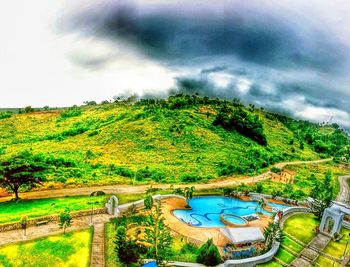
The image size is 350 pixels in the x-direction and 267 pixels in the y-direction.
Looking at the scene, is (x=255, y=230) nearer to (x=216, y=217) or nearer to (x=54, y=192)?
(x=216, y=217)

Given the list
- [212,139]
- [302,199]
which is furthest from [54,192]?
[212,139]

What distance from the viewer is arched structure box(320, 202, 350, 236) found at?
23891 mm

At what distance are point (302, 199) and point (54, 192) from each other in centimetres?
3275

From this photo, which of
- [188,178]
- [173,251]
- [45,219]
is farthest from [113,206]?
[188,178]

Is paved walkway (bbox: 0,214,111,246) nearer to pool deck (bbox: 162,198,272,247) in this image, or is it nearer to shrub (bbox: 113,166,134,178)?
pool deck (bbox: 162,198,272,247)

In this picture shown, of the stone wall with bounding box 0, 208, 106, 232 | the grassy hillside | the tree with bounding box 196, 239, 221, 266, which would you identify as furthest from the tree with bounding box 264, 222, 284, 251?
the grassy hillside

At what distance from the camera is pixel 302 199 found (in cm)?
3919

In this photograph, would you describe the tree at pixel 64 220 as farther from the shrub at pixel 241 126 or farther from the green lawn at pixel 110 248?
the shrub at pixel 241 126

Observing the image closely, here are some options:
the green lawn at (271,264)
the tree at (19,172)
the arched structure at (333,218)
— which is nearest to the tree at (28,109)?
the tree at (19,172)

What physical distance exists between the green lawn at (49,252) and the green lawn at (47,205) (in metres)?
4.54

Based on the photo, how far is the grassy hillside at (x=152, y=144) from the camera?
43594 millimetres

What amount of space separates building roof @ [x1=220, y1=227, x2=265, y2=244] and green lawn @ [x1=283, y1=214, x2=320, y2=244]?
3851mm

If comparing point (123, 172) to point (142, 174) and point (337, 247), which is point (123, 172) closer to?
point (142, 174)

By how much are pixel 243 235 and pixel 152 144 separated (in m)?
36.4
